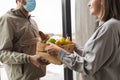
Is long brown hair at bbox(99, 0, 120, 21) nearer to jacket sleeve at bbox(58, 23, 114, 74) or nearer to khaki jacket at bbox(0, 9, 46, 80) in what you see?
jacket sleeve at bbox(58, 23, 114, 74)

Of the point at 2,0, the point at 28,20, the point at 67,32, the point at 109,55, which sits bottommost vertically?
the point at 67,32

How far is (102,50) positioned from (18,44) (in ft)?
2.32

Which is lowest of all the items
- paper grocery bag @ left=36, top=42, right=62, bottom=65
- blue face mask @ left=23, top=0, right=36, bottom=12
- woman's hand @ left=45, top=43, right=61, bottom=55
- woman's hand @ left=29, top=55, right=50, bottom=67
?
woman's hand @ left=29, top=55, right=50, bottom=67

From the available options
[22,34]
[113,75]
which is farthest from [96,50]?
[22,34]

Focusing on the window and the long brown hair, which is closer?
the long brown hair

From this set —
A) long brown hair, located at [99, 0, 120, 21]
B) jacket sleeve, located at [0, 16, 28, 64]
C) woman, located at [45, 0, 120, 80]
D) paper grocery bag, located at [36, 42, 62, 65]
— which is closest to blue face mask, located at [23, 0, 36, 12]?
jacket sleeve, located at [0, 16, 28, 64]

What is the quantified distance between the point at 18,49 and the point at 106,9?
0.76 meters

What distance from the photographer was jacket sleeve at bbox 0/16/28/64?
61.1 inches

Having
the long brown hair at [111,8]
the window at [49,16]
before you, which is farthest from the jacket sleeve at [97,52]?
the window at [49,16]

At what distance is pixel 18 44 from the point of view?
162 cm

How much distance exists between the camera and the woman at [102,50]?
1.19 m

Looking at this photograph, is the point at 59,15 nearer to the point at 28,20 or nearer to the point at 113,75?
the point at 28,20

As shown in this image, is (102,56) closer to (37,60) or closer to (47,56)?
→ (47,56)

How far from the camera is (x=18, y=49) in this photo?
5.38 feet
